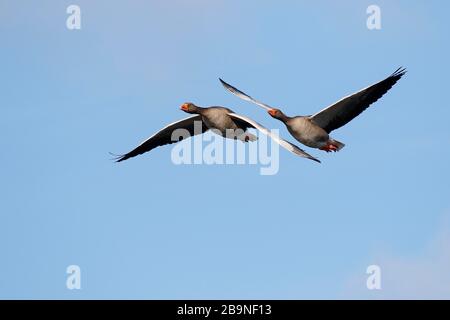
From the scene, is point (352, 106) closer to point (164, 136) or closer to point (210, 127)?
point (210, 127)

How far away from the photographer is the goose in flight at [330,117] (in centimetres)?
2841

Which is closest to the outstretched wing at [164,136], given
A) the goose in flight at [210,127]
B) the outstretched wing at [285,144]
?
the goose in flight at [210,127]

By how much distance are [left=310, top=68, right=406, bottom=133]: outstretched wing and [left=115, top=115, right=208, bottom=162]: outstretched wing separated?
12.1ft

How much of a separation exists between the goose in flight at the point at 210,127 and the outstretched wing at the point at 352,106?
191 cm

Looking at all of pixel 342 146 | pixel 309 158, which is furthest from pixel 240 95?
pixel 309 158

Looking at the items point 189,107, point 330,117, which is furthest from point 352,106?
point 189,107

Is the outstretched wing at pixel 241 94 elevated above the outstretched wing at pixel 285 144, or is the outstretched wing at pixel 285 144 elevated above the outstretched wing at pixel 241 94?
the outstretched wing at pixel 241 94

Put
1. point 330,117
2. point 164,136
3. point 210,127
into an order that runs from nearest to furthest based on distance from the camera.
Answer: point 330,117
point 210,127
point 164,136

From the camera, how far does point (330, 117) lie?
94.5 feet

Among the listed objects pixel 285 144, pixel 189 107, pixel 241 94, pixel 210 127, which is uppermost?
pixel 241 94

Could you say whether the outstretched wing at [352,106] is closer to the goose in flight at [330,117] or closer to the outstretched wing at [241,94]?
the goose in flight at [330,117]

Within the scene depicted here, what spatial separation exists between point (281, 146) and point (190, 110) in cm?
504

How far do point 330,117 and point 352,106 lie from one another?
664 mm

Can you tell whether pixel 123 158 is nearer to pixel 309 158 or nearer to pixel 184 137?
pixel 184 137
